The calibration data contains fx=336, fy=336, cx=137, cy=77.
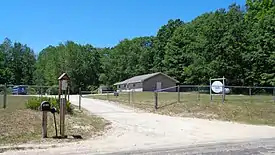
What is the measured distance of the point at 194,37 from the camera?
67.4 meters

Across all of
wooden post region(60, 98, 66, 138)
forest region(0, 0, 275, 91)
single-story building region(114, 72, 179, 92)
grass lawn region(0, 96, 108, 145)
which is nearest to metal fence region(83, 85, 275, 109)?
forest region(0, 0, 275, 91)

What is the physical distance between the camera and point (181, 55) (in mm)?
69562

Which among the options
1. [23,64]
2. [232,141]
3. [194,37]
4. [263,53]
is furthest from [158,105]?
[23,64]

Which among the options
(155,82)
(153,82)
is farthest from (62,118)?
(155,82)

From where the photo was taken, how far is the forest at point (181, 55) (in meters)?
52.2

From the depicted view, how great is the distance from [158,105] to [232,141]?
514 inches

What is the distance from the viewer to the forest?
5219 cm

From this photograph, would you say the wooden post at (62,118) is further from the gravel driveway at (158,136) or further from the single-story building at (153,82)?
the single-story building at (153,82)

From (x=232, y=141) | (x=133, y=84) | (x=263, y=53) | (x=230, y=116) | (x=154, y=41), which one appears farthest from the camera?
(x=154, y=41)

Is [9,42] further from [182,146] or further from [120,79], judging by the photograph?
[182,146]

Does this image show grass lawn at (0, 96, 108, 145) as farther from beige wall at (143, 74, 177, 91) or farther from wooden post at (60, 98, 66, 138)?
beige wall at (143, 74, 177, 91)

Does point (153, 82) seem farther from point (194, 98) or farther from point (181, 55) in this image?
point (194, 98)

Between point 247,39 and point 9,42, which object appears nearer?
point 247,39

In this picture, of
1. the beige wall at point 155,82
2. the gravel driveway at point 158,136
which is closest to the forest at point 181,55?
the beige wall at point 155,82
